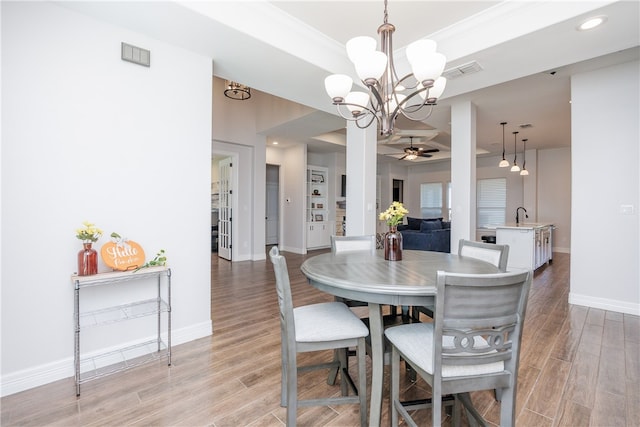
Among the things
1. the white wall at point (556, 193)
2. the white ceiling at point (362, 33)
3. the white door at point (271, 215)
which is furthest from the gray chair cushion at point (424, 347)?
the white wall at point (556, 193)

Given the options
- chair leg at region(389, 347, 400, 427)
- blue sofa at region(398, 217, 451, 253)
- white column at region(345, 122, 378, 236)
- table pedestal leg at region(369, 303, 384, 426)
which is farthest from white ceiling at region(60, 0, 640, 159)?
blue sofa at region(398, 217, 451, 253)

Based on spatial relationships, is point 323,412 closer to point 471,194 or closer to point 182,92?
point 182,92

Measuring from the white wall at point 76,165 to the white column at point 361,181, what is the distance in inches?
84.8

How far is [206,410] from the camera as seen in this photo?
5.60 ft

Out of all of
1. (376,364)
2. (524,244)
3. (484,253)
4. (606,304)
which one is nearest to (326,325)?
(376,364)

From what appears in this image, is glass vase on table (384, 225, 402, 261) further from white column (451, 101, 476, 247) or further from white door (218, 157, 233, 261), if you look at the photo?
white door (218, 157, 233, 261)

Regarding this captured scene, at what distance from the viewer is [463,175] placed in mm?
4246

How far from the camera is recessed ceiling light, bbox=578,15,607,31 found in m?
2.16

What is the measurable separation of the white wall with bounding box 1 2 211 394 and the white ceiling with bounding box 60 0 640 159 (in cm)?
30

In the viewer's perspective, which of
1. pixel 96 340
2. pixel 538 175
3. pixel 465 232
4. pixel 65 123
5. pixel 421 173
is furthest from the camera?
pixel 421 173

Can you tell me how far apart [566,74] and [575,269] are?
7.64ft

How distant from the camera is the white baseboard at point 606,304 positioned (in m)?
3.23

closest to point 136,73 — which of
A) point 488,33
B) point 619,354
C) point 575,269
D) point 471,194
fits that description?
point 488,33

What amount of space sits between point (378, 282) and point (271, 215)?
7.91 metres
